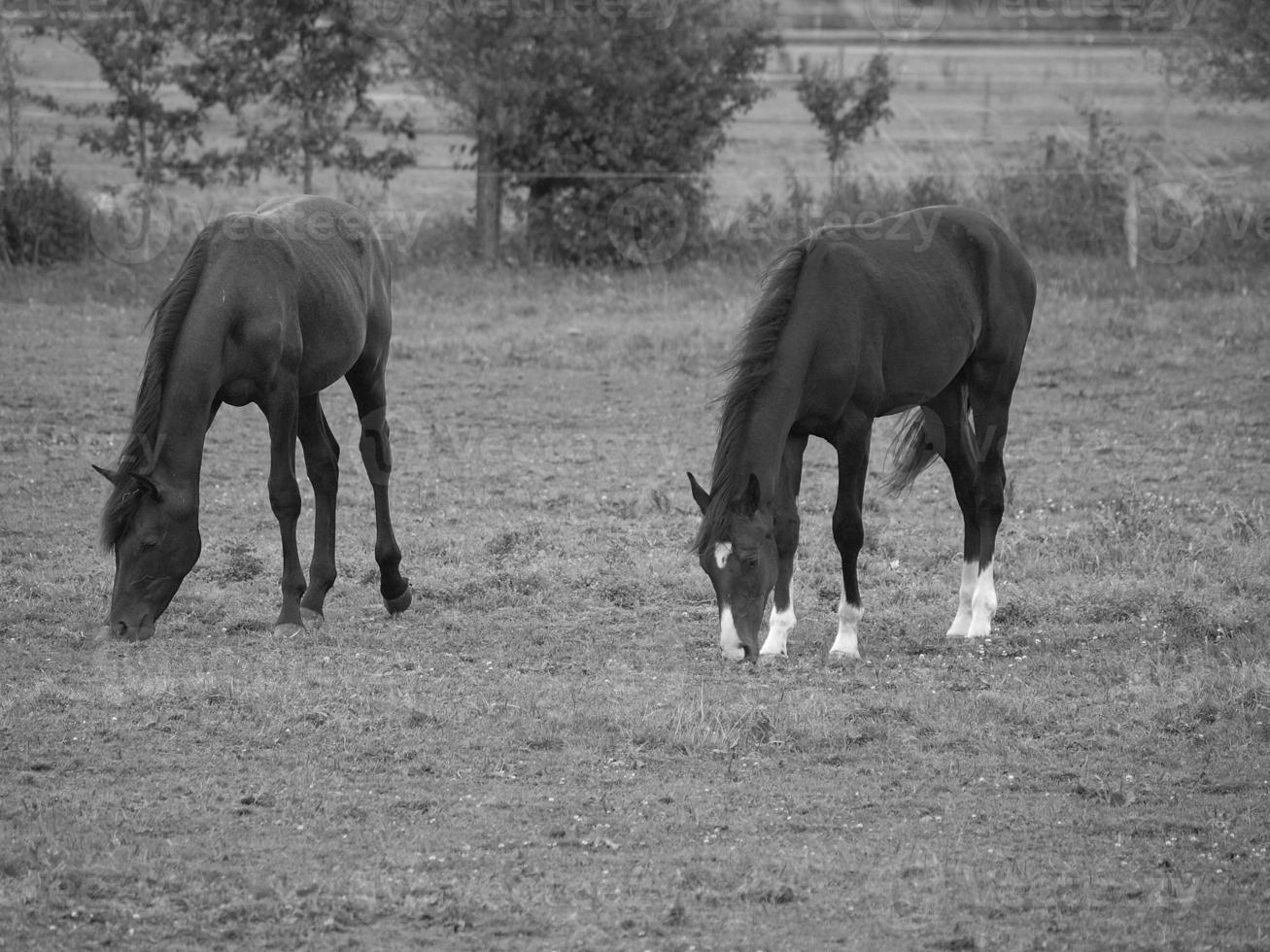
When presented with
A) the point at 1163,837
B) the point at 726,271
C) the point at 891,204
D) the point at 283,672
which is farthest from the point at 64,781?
the point at 891,204

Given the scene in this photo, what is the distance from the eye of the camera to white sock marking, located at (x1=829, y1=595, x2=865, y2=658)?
763 cm

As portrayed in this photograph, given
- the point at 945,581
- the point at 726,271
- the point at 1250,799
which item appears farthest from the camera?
the point at 726,271

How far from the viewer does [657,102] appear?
20.6 metres

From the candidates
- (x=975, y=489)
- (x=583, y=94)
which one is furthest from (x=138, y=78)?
(x=975, y=489)

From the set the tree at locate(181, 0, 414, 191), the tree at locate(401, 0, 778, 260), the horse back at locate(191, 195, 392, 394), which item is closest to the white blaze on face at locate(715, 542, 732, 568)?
the horse back at locate(191, 195, 392, 394)

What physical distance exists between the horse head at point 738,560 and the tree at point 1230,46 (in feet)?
50.1

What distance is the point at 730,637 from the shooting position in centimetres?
709

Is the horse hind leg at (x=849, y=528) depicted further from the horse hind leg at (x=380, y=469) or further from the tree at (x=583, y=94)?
the tree at (x=583, y=94)

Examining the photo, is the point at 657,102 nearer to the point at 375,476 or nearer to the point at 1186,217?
the point at 1186,217

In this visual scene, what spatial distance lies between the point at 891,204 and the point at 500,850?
1585 cm

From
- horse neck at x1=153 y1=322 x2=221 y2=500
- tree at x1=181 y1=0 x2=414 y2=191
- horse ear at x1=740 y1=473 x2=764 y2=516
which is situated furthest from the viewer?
tree at x1=181 y1=0 x2=414 y2=191

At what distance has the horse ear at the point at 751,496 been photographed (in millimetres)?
7113

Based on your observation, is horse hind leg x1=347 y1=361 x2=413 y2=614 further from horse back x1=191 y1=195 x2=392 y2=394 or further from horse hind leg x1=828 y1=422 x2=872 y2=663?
horse hind leg x1=828 y1=422 x2=872 y2=663

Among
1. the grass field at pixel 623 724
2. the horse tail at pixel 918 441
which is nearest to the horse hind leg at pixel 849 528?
the grass field at pixel 623 724
